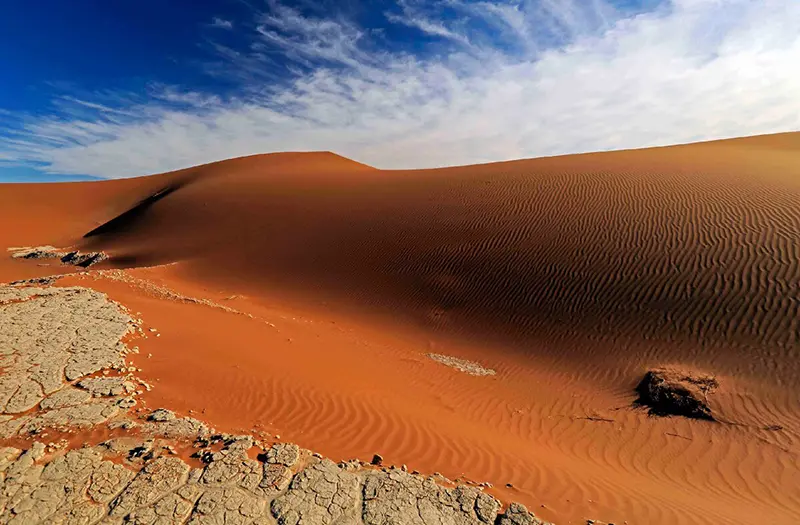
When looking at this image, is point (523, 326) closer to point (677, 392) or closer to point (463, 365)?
point (463, 365)

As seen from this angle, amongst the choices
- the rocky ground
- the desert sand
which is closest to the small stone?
the rocky ground

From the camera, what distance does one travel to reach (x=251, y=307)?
40.9ft

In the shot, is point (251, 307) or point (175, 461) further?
point (251, 307)

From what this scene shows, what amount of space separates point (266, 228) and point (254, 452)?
18.2m

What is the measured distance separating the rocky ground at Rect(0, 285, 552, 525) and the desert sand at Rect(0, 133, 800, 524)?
0.48 m

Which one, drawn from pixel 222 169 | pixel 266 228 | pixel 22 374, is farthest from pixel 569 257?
pixel 222 169

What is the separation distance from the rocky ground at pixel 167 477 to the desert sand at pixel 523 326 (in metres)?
0.48

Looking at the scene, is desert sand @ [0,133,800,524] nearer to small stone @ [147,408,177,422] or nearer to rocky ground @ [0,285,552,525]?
small stone @ [147,408,177,422]

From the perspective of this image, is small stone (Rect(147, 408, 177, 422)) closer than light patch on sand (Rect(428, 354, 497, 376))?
Yes

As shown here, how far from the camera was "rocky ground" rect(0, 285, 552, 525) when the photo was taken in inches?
139

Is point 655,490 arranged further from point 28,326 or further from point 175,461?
point 28,326

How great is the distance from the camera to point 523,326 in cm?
1096

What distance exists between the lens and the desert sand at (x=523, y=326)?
5371 millimetres

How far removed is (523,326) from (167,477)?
900 cm
